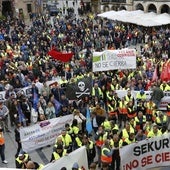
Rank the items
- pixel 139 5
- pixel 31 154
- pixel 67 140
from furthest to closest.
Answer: pixel 139 5 < pixel 31 154 < pixel 67 140

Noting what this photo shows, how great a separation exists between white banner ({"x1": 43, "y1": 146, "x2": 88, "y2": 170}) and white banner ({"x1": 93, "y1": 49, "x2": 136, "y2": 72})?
906 cm

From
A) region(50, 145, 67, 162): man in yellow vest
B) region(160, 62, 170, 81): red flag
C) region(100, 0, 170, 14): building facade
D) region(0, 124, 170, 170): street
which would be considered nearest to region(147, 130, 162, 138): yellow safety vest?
region(50, 145, 67, 162): man in yellow vest

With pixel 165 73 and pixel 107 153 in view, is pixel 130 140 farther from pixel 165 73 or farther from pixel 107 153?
pixel 165 73

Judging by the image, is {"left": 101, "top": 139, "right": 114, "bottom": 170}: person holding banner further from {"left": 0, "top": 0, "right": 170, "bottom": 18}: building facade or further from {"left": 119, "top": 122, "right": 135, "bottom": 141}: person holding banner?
{"left": 0, "top": 0, "right": 170, "bottom": 18}: building facade

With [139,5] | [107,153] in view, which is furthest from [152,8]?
[107,153]

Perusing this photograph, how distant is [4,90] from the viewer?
17.8m

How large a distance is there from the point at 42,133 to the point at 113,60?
23.8 ft

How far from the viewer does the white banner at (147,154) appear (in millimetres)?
11609

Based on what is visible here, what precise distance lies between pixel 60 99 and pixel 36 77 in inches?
165

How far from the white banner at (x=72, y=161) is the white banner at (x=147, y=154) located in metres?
1.03

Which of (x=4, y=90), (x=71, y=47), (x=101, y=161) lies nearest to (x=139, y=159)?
(x=101, y=161)

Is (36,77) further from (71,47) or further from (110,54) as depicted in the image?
(71,47)

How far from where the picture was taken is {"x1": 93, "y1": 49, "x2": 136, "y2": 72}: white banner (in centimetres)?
2011

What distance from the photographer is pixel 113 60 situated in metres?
→ 20.3
